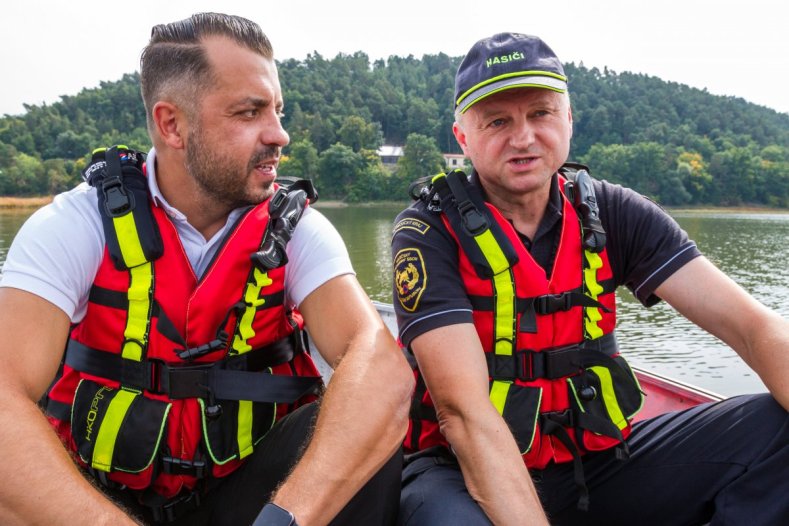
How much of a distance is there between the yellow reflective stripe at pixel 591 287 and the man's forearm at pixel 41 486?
4.88ft

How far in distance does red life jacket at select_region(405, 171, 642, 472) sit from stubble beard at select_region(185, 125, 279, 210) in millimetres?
622

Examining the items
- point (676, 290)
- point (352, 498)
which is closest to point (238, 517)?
point (352, 498)

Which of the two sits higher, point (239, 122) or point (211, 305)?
point (239, 122)

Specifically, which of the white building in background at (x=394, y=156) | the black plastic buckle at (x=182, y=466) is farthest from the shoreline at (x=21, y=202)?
the black plastic buckle at (x=182, y=466)

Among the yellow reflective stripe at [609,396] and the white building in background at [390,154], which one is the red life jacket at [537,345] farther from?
the white building in background at [390,154]

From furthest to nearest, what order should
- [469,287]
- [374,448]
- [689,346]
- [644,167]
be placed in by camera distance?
[644,167] → [689,346] → [469,287] → [374,448]

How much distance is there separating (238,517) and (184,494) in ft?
0.68

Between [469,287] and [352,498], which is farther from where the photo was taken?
[469,287]

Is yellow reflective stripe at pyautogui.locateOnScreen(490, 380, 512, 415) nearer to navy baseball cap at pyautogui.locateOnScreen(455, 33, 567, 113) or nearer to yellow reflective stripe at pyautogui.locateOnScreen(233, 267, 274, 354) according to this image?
yellow reflective stripe at pyautogui.locateOnScreen(233, 267, 274, 354)

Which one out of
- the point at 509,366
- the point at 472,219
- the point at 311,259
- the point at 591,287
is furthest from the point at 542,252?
the point at 311,259

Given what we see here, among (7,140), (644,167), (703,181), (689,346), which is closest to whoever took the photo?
(689,346)

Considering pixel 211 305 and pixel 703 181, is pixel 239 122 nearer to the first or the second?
pixel 211 305

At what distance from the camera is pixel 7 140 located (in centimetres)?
8250

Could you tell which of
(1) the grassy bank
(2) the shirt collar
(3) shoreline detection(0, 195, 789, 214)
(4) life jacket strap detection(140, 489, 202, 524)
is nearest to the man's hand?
(2) the shirt collar
